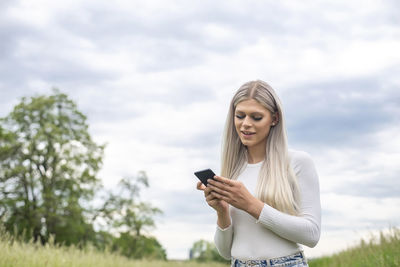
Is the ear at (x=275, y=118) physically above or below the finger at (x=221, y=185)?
above

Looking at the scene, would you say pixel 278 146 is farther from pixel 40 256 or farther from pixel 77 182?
pixel 77 182

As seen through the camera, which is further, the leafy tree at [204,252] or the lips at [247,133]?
the leafy tree at [204,252]

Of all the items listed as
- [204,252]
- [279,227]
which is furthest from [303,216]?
[204,252]

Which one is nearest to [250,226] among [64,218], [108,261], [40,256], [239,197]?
[239,197]

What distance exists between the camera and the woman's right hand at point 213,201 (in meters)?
2.92

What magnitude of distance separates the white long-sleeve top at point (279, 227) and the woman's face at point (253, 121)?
0.26 metres

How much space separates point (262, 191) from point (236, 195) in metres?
0.31

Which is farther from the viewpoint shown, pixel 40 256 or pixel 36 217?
pixel 36 217

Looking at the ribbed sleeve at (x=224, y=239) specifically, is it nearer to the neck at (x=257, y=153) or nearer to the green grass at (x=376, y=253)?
the neck at (x=257, y=153)

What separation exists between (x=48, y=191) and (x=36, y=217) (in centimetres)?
156

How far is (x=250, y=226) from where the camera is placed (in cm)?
300

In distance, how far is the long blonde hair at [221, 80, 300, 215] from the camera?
2.97 metres

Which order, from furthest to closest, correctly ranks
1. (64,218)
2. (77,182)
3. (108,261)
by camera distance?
(77,182)
(64,218)
(108,261)

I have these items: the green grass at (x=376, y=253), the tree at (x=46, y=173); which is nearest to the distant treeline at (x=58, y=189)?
the tree at (x=46, y=173)
